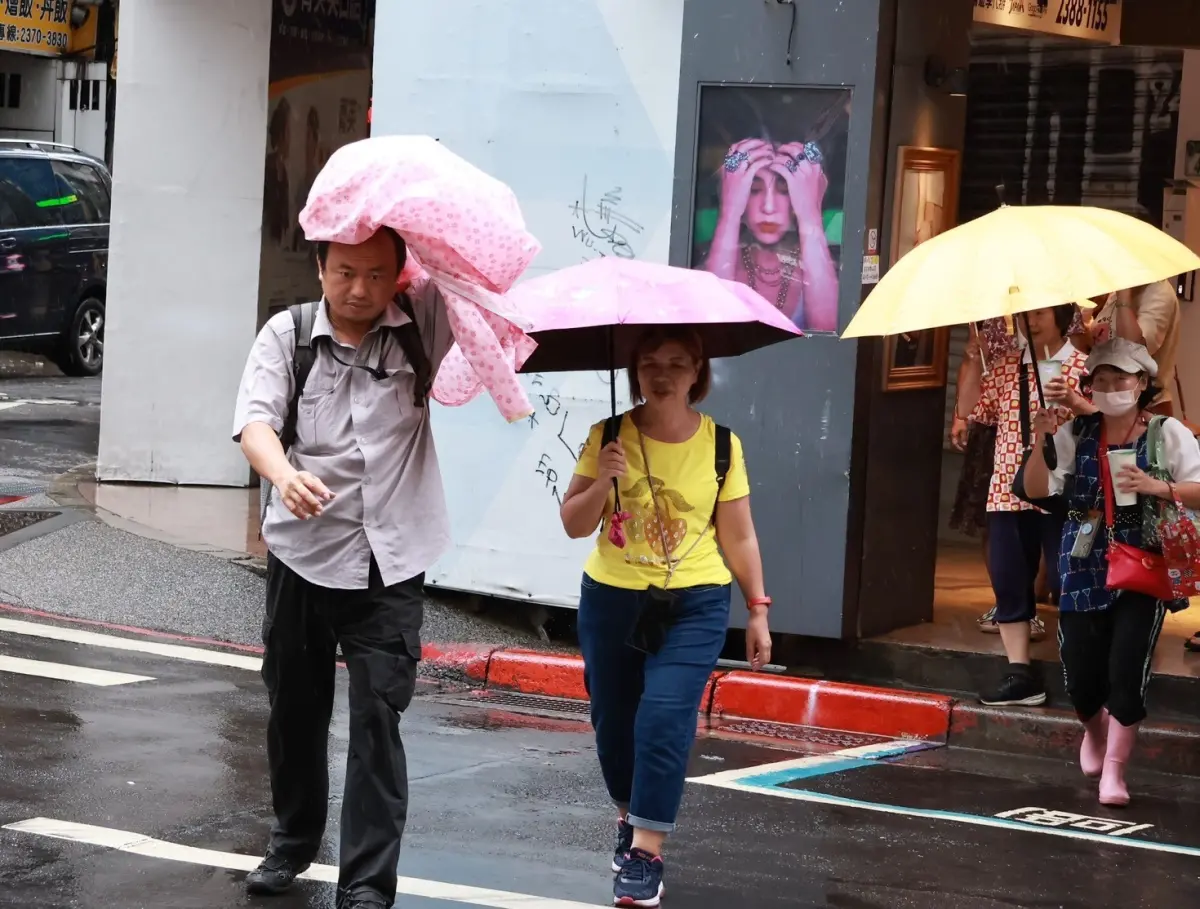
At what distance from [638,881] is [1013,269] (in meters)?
2.12

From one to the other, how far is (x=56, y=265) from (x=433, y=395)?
14812 mm

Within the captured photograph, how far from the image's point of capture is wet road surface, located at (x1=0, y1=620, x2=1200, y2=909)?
5789 mm

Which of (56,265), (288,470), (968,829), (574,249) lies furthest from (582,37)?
(56,265)

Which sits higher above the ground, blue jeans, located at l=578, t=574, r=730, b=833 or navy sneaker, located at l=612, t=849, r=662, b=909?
blue jeans, located at l=578, t=574, r=730, b=833

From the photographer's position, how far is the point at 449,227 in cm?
511

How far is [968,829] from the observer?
6887 mm

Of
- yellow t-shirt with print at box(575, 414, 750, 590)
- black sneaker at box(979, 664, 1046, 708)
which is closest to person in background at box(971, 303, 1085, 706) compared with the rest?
black sneaker at box(979, 664, 1046, 708)

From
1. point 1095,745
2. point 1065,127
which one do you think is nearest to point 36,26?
point 1065,127

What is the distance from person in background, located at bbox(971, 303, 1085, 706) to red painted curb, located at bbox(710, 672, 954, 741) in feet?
0.89

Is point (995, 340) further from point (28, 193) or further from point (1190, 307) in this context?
point (28, 193)

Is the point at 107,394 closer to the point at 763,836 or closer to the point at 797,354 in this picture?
the point at 797,354

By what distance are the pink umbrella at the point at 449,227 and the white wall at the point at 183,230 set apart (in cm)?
774

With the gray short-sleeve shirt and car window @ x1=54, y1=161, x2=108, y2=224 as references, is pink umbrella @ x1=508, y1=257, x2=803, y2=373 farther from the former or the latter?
car window @ x1=54, y1=161, x2=108, y2=224

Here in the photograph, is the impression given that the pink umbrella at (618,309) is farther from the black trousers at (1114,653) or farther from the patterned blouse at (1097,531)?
the black trousers at (1114,653)
